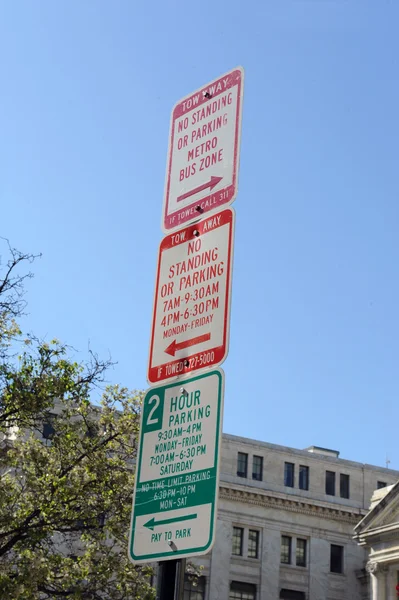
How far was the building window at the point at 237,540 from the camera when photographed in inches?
2436

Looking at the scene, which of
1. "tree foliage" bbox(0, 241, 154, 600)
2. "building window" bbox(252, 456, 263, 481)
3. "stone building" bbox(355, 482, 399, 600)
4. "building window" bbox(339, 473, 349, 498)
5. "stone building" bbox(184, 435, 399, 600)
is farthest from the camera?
"building window" bbox(339, 473, 349, 498)

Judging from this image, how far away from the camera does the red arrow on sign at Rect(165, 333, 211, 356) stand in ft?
17.2

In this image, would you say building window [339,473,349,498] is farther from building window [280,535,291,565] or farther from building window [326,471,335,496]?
building window [280,535,291,565]

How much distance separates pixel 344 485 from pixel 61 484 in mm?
44881

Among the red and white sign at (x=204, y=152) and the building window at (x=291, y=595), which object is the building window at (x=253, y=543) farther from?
the red and white sign at (x=204, y=152)

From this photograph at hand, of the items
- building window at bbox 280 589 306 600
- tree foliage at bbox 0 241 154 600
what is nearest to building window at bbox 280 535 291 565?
building window at bbox 280 589 306 600

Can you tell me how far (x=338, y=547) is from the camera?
65000 mm

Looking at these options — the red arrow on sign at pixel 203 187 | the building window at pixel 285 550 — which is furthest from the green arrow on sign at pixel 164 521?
the building window at pixel 285 550

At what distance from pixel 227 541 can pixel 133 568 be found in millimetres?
36312

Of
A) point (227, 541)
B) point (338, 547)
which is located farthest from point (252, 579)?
point (338, 547)

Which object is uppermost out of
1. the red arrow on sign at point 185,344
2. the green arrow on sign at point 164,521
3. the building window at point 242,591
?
the building window at point 242,591

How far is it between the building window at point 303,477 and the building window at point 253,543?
14.8 feet

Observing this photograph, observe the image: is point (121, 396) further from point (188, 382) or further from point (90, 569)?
point (188, 382)

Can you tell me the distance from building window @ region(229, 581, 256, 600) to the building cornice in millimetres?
5107
